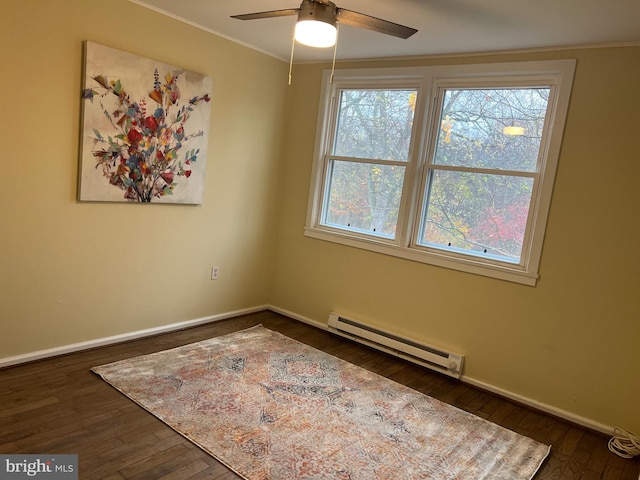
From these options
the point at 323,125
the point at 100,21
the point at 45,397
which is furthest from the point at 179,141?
the point at 45,397

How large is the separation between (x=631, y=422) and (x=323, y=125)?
3045 mm

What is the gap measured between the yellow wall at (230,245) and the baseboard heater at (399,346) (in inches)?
3.3

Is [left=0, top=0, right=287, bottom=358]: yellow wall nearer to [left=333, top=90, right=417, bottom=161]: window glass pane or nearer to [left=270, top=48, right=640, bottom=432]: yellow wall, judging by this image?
[left=333, top=90, right=417, bottom=161]: window glass pane

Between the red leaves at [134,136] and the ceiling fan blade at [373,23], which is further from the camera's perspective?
the red leaves at [134,136]

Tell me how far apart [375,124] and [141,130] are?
1.82 m

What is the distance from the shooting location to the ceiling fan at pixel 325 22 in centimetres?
199

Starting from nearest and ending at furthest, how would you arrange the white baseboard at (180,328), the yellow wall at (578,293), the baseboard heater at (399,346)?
the yellow wall at (578,293) → the white baseboard at (180,328) → the baseboard heater at (399,346)

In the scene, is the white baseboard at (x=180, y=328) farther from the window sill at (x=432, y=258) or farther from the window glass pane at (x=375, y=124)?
the window glass pane at (x=375, y=124)

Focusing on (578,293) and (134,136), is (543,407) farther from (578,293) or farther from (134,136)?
(134,136)

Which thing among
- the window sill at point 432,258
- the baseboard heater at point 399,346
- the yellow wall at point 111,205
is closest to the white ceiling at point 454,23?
the yellow wall at point 111,205

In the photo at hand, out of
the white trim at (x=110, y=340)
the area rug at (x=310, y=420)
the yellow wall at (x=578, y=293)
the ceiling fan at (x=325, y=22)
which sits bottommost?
the area rug at (x=310, y=420)

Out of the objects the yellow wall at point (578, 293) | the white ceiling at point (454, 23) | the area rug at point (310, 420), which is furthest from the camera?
the yellow wall at point (578, 293)

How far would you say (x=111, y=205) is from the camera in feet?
9.98

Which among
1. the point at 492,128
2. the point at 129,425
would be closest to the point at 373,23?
the point at 492,128
